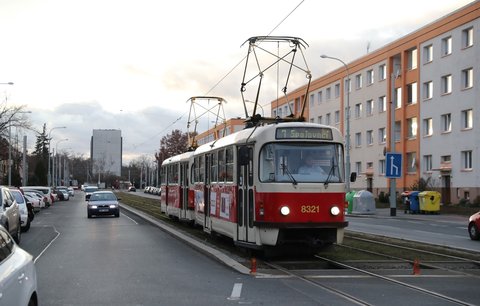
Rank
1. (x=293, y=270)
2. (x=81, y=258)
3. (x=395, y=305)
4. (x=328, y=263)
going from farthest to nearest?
(x=81, y=258) < (x=328, y=263) < (x=293, y=270) < (x=395, y=305)

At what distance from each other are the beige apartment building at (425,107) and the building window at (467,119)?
0.24ft

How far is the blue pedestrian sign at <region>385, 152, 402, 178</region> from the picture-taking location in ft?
123

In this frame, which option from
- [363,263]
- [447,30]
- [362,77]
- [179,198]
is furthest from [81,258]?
[362,77]

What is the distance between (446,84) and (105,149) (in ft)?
386

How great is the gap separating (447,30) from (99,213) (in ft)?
102

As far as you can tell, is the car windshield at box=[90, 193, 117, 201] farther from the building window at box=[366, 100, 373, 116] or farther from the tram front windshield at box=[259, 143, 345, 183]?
the building window at box=[366, 100, 373, 116]

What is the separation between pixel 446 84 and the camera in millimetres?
50094

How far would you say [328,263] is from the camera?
13273 millimetres

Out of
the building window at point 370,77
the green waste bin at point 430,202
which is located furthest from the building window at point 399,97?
the green waste bin at point 430,202

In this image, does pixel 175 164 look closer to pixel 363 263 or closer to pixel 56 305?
pixel 363 263

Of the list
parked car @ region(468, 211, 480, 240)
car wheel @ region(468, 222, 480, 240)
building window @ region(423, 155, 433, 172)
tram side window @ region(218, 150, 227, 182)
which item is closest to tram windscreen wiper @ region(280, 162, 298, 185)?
tram side window @ region(218, 150, 227, 182)

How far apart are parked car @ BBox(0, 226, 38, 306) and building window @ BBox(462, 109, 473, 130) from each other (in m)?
44.4

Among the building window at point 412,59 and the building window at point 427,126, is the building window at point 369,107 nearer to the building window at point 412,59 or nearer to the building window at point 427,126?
the building window at point 412,59

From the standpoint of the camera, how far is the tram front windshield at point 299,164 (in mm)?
13297
